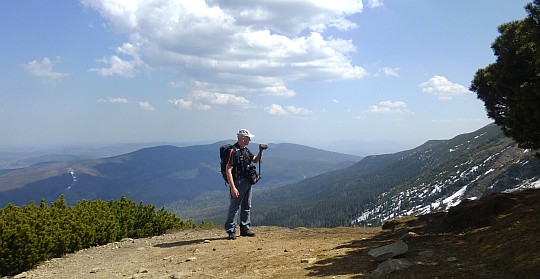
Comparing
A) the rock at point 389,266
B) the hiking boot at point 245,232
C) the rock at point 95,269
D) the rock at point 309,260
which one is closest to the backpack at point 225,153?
the hiking boot at point 245,232

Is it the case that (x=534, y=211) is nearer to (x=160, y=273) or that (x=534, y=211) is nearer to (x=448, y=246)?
(x=448, y=246)

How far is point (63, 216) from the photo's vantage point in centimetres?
1432

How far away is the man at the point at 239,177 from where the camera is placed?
12.3m

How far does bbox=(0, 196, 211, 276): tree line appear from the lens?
38.3 ft

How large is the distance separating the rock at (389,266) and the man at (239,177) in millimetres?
5957

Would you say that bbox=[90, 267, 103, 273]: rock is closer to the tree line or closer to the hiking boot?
the tree line

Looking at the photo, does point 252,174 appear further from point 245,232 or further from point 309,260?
point 309,260

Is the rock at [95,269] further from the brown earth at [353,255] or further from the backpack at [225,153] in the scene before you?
the backpack at [225,153]

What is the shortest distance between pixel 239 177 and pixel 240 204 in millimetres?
888

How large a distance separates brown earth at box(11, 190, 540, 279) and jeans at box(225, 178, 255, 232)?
58 centimetres

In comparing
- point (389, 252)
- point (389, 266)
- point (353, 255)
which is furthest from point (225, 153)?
point (389, 266)

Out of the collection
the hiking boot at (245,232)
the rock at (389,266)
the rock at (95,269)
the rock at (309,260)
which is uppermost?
the rock at (389,266)

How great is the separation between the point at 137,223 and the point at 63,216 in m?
4.43

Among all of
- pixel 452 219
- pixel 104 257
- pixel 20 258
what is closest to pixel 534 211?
pixel 452 219
